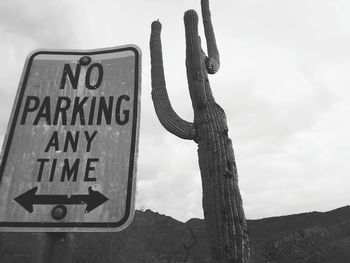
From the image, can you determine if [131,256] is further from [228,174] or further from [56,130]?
[56,130]

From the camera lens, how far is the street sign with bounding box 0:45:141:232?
1.08 metres

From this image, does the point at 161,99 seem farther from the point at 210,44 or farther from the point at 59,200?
the point at 59,200

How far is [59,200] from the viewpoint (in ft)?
3.58

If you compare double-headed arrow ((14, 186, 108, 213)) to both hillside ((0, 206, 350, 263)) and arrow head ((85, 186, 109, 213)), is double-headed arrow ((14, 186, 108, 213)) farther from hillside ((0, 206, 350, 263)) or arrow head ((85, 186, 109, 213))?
hillside ((0, 206, 350, 263))

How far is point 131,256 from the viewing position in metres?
13.9

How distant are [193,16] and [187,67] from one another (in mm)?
959

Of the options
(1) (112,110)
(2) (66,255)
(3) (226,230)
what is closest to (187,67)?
(3) (226,230)

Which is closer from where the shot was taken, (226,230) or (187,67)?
(226,230)

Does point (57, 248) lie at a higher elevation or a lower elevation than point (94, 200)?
lower

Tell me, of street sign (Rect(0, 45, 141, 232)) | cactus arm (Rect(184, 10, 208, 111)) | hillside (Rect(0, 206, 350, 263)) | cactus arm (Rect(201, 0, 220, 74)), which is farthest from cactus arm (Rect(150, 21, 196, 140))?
hillside (Rect(0, 206, 350, 263))

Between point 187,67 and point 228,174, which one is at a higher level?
point 187,67

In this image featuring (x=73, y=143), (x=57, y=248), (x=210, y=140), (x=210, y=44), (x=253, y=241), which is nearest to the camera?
(x=57, y=248)

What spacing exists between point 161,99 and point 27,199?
4069 millimetres

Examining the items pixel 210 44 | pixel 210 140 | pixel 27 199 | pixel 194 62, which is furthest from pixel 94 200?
pixel 210 44
